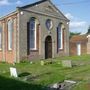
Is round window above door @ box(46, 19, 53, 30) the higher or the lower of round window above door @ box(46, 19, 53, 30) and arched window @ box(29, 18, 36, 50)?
the higher

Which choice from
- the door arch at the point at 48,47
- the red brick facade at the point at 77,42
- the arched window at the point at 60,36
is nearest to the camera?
the door arch at the point at 48,47

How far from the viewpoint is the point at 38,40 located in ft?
118

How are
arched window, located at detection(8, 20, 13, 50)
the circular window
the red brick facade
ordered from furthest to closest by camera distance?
the red brick facade < the circular window < arched window, located at detection(8, 20, 13, 50)

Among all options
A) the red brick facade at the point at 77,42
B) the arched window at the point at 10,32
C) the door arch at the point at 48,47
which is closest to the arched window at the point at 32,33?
the arched window at the point at 10,32

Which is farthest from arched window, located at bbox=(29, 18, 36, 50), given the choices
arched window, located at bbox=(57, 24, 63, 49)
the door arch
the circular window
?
arched window, located at bbox=(57, 24, 63, 49)

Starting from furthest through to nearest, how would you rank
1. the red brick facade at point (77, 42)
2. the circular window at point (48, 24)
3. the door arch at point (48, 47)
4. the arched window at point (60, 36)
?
the red brick facade at point (77, 42) < the arched window at point (60, 36) < the door arch at point (48, 47) < the circular window at point (48, 24)

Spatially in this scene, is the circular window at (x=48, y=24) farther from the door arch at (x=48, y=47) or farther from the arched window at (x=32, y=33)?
the arched window at (x=32, y=33)

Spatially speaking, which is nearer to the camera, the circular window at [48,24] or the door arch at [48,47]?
the circular window at [48,24]

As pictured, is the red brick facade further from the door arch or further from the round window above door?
the round window above door

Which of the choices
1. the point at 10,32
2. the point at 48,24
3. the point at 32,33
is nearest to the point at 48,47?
the point at 48,24

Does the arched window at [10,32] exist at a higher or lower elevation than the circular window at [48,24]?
lower

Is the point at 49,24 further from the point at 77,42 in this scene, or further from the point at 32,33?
the point at 77,42

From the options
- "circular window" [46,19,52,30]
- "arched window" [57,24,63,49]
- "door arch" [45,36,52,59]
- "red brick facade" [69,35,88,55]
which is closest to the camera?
"circular window" [46,19,52,30]

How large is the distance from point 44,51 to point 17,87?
22944 mm
